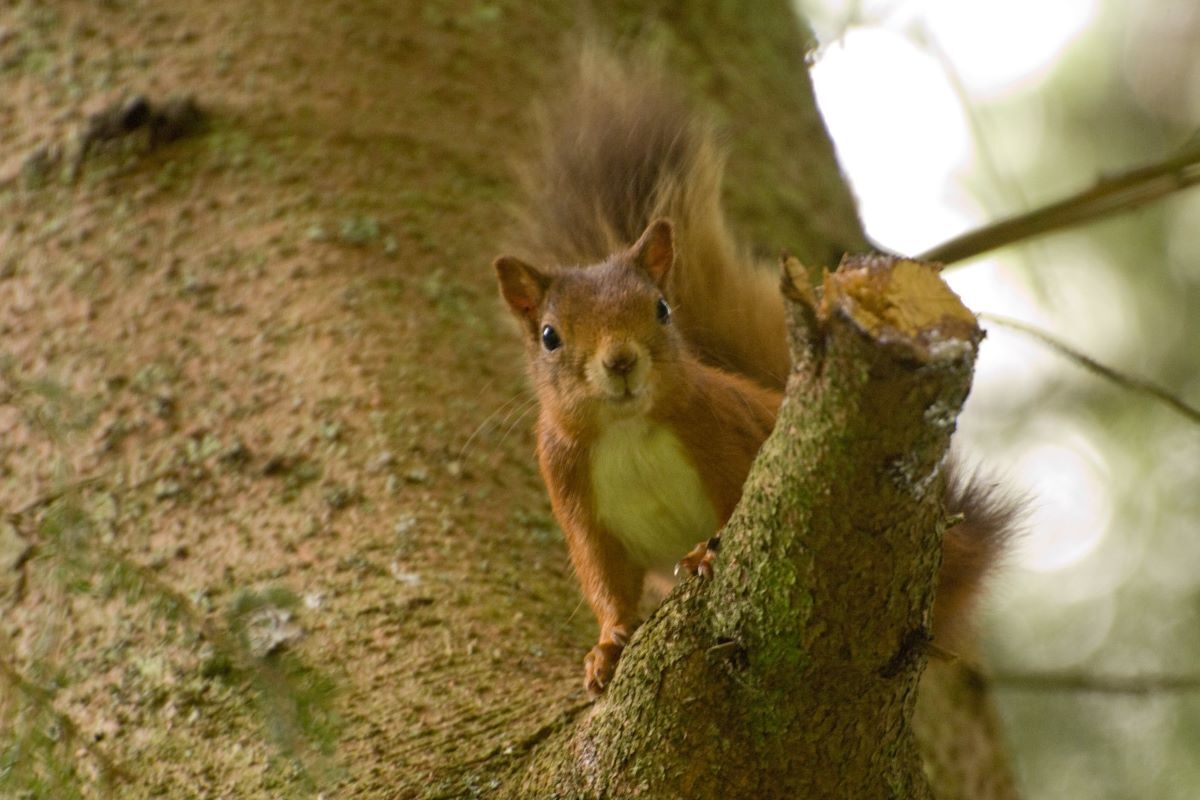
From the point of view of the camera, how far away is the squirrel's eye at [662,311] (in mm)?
1836

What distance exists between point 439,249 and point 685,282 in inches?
16.2

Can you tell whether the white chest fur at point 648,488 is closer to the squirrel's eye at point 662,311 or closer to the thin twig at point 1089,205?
the squirrel's eye at point 662,311

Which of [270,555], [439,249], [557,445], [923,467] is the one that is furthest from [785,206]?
[923,467]

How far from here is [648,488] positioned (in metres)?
1.85

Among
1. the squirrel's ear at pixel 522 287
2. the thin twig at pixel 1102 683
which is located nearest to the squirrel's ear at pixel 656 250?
the squirrel's ear at pixel 522 287

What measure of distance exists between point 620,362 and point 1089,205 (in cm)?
80

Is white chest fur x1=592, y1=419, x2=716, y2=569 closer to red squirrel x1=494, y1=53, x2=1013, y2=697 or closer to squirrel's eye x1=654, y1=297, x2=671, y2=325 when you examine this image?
red squirrel x1=494, y1=53, x2=1013, y2=697

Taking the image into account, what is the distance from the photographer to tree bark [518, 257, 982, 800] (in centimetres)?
103

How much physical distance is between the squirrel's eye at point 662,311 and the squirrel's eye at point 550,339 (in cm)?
14

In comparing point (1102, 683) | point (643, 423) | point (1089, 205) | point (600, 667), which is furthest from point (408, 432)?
point (1102, 683)

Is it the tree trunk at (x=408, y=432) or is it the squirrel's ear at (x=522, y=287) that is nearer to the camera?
the tree trunk at (x=408, y=432)

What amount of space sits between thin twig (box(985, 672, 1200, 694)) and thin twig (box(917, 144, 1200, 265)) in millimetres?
706

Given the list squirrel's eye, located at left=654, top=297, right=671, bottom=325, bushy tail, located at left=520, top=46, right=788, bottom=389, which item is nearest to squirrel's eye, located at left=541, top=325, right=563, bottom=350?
squirrel's eye, located at left=654, top=297, right=671, bottom=325

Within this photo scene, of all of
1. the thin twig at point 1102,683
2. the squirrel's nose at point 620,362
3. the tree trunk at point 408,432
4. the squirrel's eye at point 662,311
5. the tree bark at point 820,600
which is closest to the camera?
the tree bark at point 820,600
